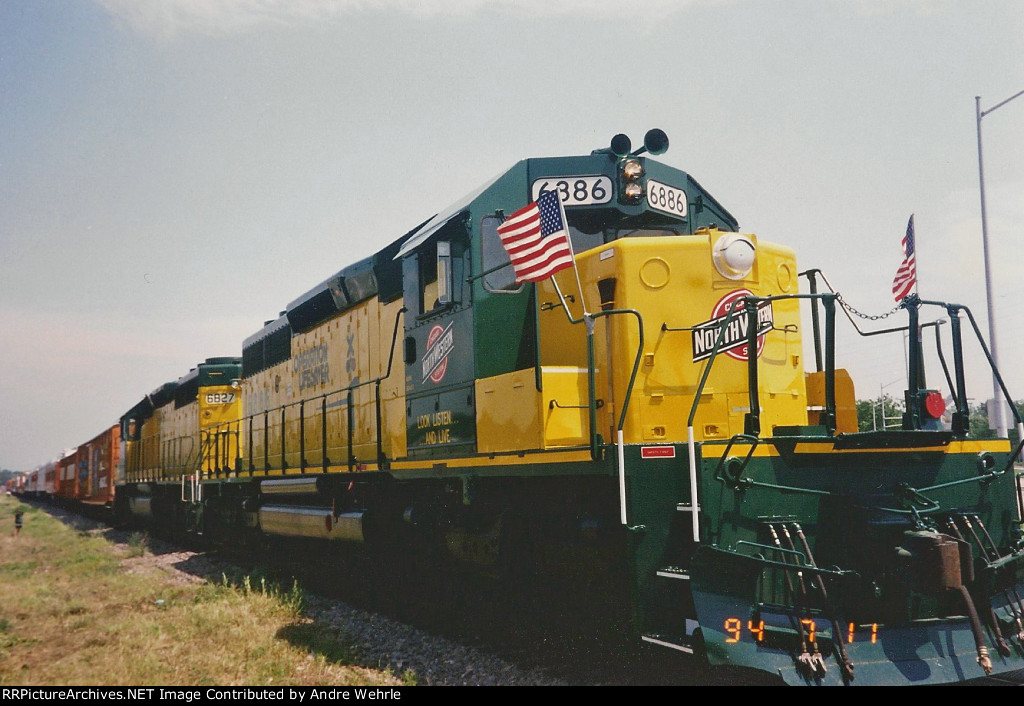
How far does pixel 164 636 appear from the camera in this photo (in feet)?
24.2

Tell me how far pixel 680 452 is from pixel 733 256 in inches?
64.9

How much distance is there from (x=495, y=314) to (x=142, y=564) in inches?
413

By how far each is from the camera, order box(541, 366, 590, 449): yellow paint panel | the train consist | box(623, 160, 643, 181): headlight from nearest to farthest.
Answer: the train consist, box(541, 366, 590, 449): yellow paint panel, box(623, 160, 643, 181): headlight

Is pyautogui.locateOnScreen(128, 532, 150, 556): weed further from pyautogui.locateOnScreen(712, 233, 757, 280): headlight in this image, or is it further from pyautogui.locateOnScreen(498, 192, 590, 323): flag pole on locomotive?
pyautogui.locateOnScreen(712, 233, 757, 280): headlight

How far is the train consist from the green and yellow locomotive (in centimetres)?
2

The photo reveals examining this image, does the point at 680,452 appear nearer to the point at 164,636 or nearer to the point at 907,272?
the point at 907,272

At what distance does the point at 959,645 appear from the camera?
4531mm

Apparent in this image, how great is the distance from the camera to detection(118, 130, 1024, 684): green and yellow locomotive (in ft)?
14.9

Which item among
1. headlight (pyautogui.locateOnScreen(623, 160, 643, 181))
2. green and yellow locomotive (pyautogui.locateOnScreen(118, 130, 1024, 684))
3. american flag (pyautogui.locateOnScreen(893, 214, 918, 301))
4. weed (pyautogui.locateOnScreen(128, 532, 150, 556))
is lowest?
weed (pyautogui.locateOnScreen(128, 532, 150, 556))

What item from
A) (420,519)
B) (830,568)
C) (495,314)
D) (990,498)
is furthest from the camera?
(420,519)

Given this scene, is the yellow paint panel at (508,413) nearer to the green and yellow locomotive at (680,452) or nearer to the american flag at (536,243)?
the green and yellow locomotive at (680,452)

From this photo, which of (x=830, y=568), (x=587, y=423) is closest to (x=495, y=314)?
(x=587, y=423)

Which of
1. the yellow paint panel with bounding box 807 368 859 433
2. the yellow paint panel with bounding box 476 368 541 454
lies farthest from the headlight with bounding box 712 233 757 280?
the yellow paint panel with bounding box 476 368 541 454
